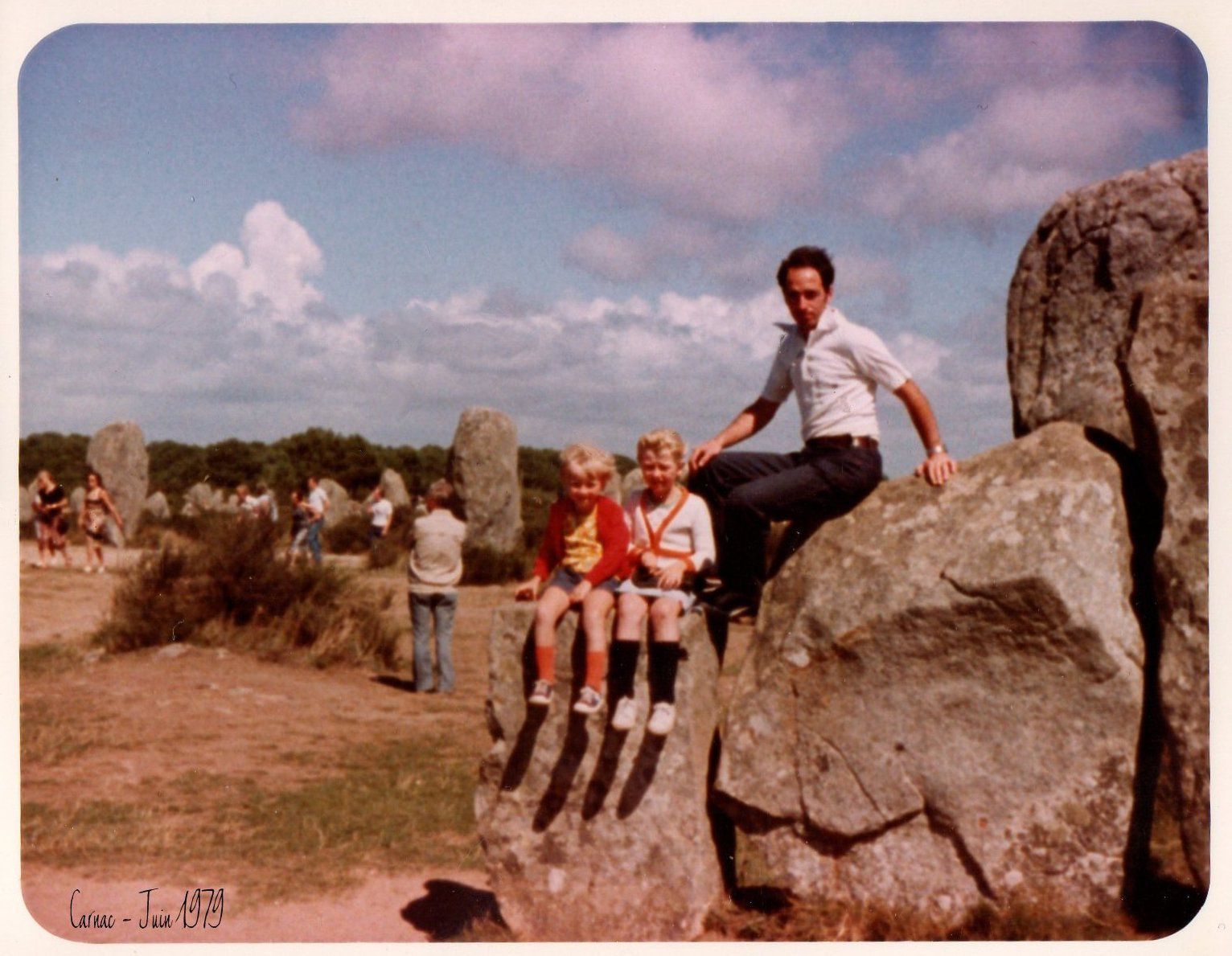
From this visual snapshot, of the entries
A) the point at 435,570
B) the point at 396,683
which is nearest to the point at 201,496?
the point at 396,683

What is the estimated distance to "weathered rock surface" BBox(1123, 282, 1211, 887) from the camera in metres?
3.73

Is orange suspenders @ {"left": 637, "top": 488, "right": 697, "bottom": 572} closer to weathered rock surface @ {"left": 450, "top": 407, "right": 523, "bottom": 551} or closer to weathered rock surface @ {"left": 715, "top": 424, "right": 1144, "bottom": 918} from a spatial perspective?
weathered rock surface @ {"left": 715, "top": 424, "right": 1144, "bottom": 918}

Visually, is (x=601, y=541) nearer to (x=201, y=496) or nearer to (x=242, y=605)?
(x=242, y=605)

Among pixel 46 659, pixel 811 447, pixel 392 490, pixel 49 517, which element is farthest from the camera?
pixel 392 490

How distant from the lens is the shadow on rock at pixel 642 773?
4004 millimetres

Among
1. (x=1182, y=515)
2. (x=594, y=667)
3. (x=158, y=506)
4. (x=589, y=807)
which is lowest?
(x=158, y=506)

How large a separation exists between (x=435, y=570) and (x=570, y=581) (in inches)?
188

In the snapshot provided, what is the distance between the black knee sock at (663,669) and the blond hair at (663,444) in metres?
0.66

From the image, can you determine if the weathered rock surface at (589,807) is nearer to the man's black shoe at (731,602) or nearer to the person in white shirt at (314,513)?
the man's black shoe at (731,602)

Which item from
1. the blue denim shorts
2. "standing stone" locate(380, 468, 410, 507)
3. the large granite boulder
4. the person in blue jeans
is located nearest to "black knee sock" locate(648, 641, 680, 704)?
the blue denim shorts

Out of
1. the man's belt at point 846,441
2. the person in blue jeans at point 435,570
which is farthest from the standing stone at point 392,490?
the man's belt at point 846,441

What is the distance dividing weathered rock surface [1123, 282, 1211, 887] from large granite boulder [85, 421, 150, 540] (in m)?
22.5

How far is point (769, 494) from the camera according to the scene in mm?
4164

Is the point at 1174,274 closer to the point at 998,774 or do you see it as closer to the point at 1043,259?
the point at 1043,259
